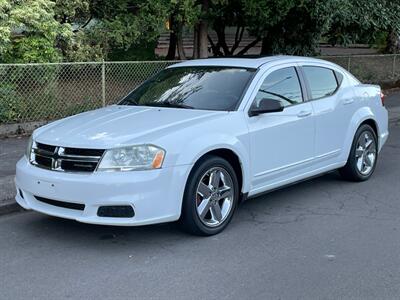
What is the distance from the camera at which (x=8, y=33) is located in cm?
921

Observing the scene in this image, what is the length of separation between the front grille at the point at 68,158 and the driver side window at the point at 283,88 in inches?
71.6

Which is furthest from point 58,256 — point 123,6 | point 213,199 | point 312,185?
point 123,6

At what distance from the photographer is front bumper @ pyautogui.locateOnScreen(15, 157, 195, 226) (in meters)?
4.69

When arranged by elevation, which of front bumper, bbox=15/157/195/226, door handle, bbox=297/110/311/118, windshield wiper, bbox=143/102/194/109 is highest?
windshield wiper, bbox=143/102/194/109

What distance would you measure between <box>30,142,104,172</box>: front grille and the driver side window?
1.82 metres

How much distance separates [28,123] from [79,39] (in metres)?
2.20

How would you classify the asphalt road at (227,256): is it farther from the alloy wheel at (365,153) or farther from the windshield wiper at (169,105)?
the windshield wiper at (169,105)

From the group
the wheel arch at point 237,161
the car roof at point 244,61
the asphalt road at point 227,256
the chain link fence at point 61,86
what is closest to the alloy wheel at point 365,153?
the asphalt road at point 227,256

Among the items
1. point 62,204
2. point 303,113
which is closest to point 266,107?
point 303,113

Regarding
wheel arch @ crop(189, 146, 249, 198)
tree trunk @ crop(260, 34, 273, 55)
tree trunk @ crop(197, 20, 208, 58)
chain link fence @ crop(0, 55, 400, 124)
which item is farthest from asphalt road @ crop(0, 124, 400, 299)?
tree trunk @ crop(260, 34, 273, 55)

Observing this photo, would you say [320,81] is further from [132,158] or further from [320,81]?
[132,158]

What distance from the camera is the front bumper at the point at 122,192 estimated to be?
4.69 meters

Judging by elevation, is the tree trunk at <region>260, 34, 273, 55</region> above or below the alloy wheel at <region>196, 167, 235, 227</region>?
above

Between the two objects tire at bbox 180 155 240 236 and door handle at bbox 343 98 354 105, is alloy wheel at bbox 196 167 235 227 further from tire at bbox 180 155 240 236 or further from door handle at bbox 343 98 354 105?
door handle at bbox 343 98 354 105
